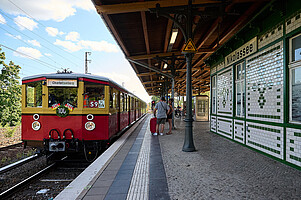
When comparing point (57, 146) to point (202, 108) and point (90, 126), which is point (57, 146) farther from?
point (202, 108)

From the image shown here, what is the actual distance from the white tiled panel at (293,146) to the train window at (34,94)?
614 centimetres

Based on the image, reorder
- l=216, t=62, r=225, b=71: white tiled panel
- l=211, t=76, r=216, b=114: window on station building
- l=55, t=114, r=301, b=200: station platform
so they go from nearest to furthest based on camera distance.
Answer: l=55, t=114, r=301, b=200: station platform → l=216, t=62, r=225, b=71: white tiled panel → l=211, t=76, r=216, b=114: window on station building

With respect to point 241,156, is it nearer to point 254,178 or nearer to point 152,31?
point 254,178

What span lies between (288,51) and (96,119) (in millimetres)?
4954

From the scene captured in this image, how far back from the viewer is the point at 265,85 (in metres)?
5.09

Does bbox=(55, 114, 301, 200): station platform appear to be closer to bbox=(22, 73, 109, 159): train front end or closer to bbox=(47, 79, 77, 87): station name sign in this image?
bbox=(22, 73, 109, 159): train front end

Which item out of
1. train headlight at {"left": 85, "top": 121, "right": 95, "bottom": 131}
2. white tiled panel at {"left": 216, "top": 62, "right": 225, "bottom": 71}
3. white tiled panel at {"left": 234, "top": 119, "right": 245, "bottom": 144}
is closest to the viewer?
train headlight at {"left": 85, "top": 121, "right": 95, "bottom": 131}

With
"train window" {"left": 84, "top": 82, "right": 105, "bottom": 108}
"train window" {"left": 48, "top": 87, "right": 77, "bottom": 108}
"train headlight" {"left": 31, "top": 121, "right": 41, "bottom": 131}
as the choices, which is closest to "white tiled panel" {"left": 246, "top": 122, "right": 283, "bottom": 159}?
"train window" {"left": 84, "top": 82, "right": 105, "bottom": 108}

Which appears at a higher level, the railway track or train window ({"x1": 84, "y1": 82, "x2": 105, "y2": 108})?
train window ({"x1": 84, "y1": 82, "x2": 105, "y2": 108})

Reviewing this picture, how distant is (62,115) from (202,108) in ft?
45.0

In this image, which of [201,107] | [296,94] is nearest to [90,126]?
[296,94]

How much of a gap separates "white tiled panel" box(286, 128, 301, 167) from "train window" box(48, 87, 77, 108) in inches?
205

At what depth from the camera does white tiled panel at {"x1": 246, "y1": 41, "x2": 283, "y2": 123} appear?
4.55m

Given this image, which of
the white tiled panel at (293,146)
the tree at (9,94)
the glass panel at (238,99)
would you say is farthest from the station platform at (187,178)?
the tree at (9,94)
